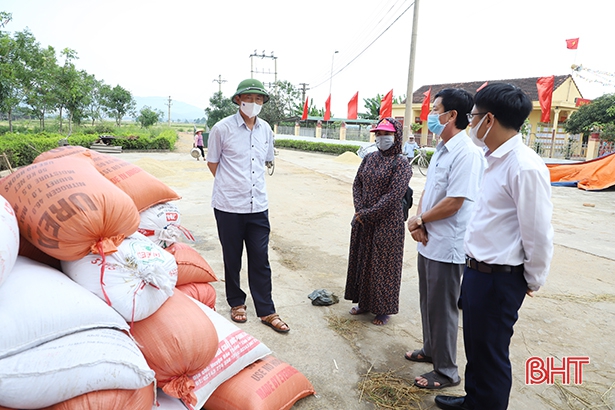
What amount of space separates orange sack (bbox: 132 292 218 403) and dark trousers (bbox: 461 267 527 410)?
1.10 m

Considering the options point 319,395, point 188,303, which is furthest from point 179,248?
point 319,395

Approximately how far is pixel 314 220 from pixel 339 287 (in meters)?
2.67

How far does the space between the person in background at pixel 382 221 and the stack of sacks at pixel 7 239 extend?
1.97 meters

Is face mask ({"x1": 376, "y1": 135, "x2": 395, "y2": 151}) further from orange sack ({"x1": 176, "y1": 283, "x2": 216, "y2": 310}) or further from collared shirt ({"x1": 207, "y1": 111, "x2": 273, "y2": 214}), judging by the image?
orange sack ({"x1": 176, "y1": 283, "x2": 216, "y2": 310})

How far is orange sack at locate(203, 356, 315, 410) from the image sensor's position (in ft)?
5.64

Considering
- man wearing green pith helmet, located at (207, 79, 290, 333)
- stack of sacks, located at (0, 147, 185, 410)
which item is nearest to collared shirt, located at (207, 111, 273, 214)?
man wearing green pith helmet, located at (207, 79, 290, 333)

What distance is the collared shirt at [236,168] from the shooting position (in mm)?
2684

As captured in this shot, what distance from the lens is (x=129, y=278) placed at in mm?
1454

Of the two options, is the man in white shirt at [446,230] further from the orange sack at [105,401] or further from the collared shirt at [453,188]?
the orange sack at [105,401]

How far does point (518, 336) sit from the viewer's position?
282 centimetres

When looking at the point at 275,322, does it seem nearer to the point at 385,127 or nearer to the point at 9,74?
the point at 385,127

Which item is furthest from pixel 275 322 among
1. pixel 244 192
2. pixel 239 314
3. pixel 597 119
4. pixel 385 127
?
pixel 597 119

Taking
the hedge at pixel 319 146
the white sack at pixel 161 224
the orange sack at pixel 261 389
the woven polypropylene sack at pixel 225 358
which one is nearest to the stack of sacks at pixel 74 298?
the woven polypropylene sack at pixel 225 358

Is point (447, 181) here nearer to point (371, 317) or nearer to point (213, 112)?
point (371, 317)
